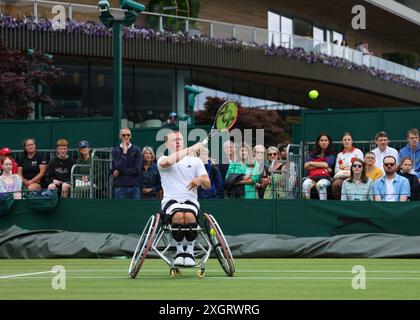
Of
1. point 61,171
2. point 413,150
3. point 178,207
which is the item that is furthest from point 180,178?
point 61,171

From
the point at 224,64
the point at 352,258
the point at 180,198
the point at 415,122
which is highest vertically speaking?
the point at 224,64

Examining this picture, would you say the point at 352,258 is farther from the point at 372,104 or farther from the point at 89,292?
the point at 372,104

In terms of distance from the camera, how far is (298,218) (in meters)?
19.0

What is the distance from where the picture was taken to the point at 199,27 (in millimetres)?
38750

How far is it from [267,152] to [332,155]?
216cm

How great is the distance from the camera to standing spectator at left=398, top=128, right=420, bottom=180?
18.8 m

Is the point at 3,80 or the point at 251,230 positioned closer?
the point at 251,230

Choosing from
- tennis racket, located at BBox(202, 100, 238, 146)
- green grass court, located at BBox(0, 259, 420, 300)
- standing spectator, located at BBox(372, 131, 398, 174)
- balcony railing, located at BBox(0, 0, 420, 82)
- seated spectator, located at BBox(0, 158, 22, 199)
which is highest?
balcony railing, located at BBox(0, 0, 420, 82)

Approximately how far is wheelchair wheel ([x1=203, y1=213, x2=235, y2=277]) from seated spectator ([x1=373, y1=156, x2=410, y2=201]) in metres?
5.69

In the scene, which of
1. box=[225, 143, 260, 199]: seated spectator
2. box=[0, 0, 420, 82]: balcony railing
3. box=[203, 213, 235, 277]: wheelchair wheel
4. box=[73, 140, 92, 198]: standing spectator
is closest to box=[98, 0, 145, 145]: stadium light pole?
box=[73, 140, 92, 198]: standing spectator

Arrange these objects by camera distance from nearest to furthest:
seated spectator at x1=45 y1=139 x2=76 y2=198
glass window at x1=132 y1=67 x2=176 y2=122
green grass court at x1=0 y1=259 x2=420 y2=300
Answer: green grass court at x1=0 y1=259 x2=420 y2=300, seated spectator at x1=45 y1=139 x2=76 y2=198, glass window at x1=132 y1=67 x2=176 y2=122

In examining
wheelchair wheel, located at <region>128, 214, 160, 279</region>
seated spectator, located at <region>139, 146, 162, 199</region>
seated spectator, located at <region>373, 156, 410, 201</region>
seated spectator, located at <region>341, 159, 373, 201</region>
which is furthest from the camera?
seated spectator, located at <region>139, 146, 162, 199</region>

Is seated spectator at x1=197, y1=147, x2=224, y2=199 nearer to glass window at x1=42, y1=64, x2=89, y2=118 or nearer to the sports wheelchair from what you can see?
the sports wheelchair
